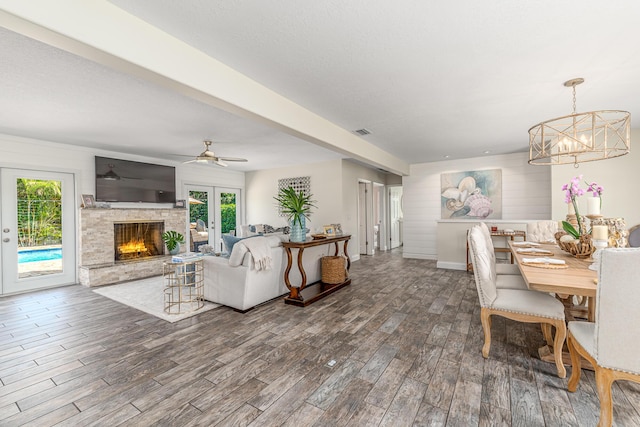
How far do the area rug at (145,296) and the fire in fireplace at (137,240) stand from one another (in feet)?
3.05

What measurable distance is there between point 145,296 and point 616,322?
494 cm

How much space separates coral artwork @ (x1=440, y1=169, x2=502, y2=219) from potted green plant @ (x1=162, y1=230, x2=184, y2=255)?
20.0 ft

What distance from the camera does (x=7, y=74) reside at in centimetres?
242

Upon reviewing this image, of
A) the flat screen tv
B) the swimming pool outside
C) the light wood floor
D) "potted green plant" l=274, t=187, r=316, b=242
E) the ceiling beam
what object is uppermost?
the ceiling beam

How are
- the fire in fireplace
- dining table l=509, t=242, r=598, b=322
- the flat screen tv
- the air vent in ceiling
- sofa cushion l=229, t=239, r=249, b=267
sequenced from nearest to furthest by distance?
dining table l=509, t=242, r=598, b=322
sofa cushion l=229, t=239, r=249, b=267
the air vent in ceiling
the flat screen tv
the fire in fireplace

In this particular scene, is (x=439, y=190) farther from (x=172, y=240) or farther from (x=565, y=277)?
(x=172, y=240)

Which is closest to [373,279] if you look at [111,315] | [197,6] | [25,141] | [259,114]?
[259,114]

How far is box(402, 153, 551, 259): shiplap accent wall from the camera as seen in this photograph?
5.75 metres

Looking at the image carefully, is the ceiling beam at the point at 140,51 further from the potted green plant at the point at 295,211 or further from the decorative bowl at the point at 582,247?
the decorative bowl at the point at 582,247

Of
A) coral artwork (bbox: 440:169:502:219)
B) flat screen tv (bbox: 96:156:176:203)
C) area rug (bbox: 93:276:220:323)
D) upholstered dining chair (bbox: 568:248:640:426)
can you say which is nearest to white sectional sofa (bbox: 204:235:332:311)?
area rug (bbox: 93:276:220:323)

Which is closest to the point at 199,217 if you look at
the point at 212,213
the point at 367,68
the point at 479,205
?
the point at 212,213

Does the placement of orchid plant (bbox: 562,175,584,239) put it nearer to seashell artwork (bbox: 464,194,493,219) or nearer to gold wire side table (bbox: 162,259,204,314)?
seashell artwork (bbox: 464,194,493,219)

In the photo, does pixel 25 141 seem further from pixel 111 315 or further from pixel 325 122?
pixel 325 122

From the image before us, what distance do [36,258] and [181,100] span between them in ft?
13.7
